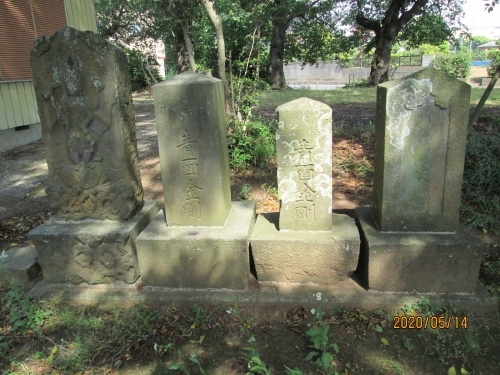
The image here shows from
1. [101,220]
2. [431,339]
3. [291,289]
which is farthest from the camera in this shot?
[101,220]

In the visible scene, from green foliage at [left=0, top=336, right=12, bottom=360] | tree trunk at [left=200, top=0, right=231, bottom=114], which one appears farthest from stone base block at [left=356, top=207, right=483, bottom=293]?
tree trunk at [left=200, top=0, right=231, bottom=114]

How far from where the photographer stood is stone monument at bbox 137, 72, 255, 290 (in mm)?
2820

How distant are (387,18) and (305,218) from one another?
619 inches

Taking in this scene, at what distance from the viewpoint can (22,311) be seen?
2861 mm

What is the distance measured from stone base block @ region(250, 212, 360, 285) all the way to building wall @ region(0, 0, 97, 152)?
259 inches

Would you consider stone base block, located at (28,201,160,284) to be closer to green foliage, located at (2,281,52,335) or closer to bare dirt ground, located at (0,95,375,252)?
green foliage, located at (2,281,52,335)

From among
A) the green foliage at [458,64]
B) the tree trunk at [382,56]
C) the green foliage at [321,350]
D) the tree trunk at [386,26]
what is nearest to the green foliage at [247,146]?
the green foliage at [321,350]

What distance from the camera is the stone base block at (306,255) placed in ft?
9.24

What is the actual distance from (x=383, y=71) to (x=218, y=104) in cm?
1608

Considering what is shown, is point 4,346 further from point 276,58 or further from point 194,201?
point 276,58

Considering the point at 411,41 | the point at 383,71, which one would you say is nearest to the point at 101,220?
the point at 383,71

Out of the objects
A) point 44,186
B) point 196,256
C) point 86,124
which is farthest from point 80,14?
point 196,256

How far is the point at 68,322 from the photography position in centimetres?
273

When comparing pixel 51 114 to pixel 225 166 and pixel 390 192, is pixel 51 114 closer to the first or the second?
pixel 225 166
